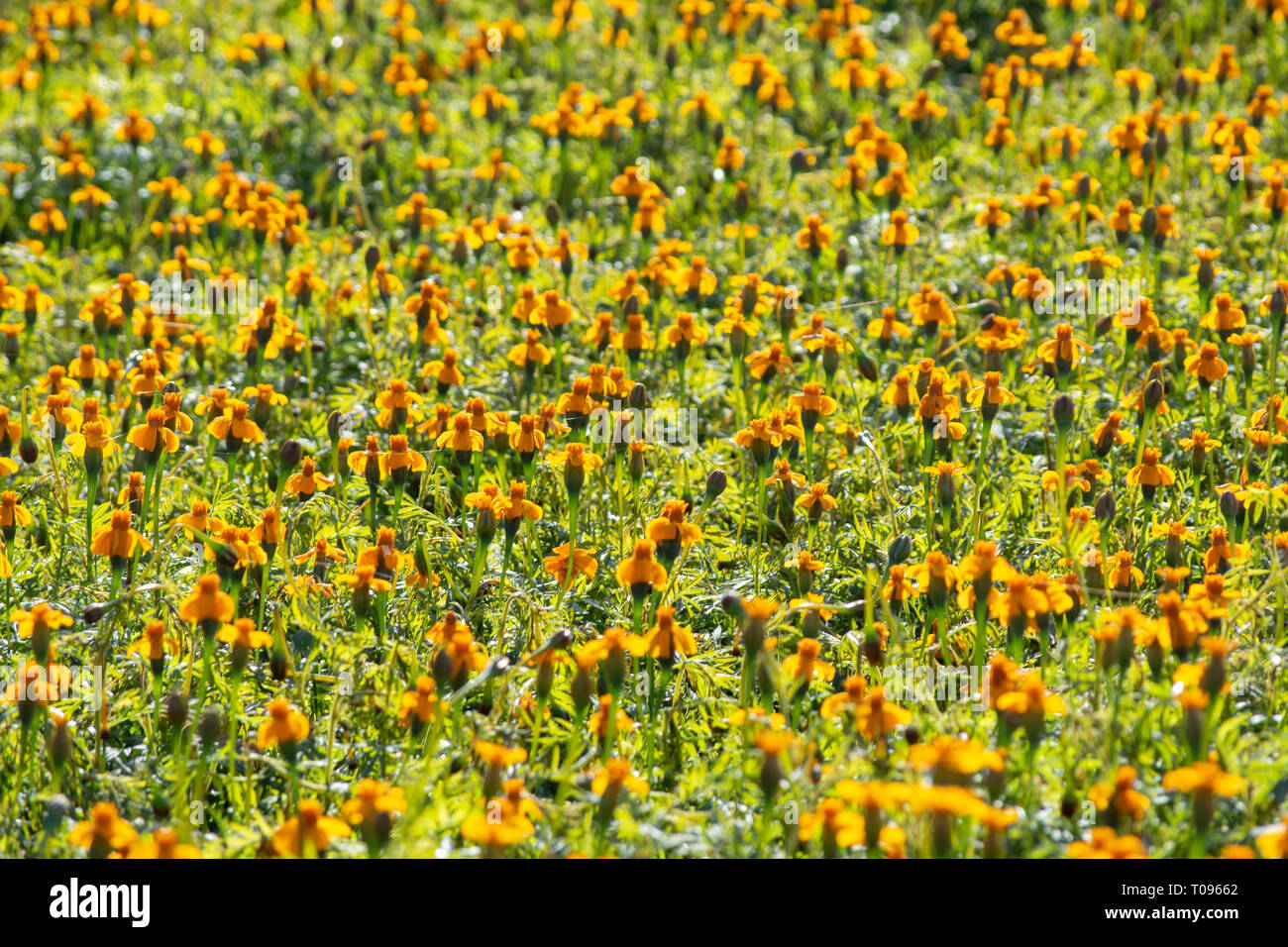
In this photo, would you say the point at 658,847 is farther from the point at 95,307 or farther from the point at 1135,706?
the point at 95,307

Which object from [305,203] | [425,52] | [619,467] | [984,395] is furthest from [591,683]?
[425,52]

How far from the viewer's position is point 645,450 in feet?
12.2

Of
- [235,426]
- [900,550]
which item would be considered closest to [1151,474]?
[900,550]

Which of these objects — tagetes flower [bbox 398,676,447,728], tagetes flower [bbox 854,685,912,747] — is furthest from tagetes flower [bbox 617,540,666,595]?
tagetes flower [bbox 854,685,912,747]

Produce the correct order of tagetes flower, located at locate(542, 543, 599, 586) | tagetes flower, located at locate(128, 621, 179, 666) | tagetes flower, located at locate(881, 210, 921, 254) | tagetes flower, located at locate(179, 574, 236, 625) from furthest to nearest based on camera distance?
tagetes flower, located at locate(881, 210, 921, 254) < tagetes flower, located at locate(542, 543, 599, 586) < tagetes flower, located at locate(128, 621, 179, 666) < tagetes flower, located at locate(179, 574, 236, 625)

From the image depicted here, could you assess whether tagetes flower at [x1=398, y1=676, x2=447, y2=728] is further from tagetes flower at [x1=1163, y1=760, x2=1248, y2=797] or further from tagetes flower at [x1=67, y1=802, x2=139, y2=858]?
tagetes flower at [x1=1163, y1=760, x2=1248, y2=797]

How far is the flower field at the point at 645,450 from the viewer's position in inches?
103

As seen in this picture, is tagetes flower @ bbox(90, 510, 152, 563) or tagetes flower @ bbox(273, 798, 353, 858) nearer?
tagetes flower @ bbox(273, 798, 353, 858)

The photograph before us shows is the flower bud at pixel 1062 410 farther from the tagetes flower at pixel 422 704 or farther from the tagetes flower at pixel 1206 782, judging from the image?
the tagetes flower at pixel 422 704

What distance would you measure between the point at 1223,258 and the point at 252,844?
4.08 meters

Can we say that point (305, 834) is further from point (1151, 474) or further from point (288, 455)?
point (1151, 474)

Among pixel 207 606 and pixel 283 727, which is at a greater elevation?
pixel 207 606

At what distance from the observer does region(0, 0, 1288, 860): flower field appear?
262cm

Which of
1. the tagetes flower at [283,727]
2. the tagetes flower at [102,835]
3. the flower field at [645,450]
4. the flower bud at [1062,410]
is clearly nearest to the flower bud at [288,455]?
the flower field at [645,450]
